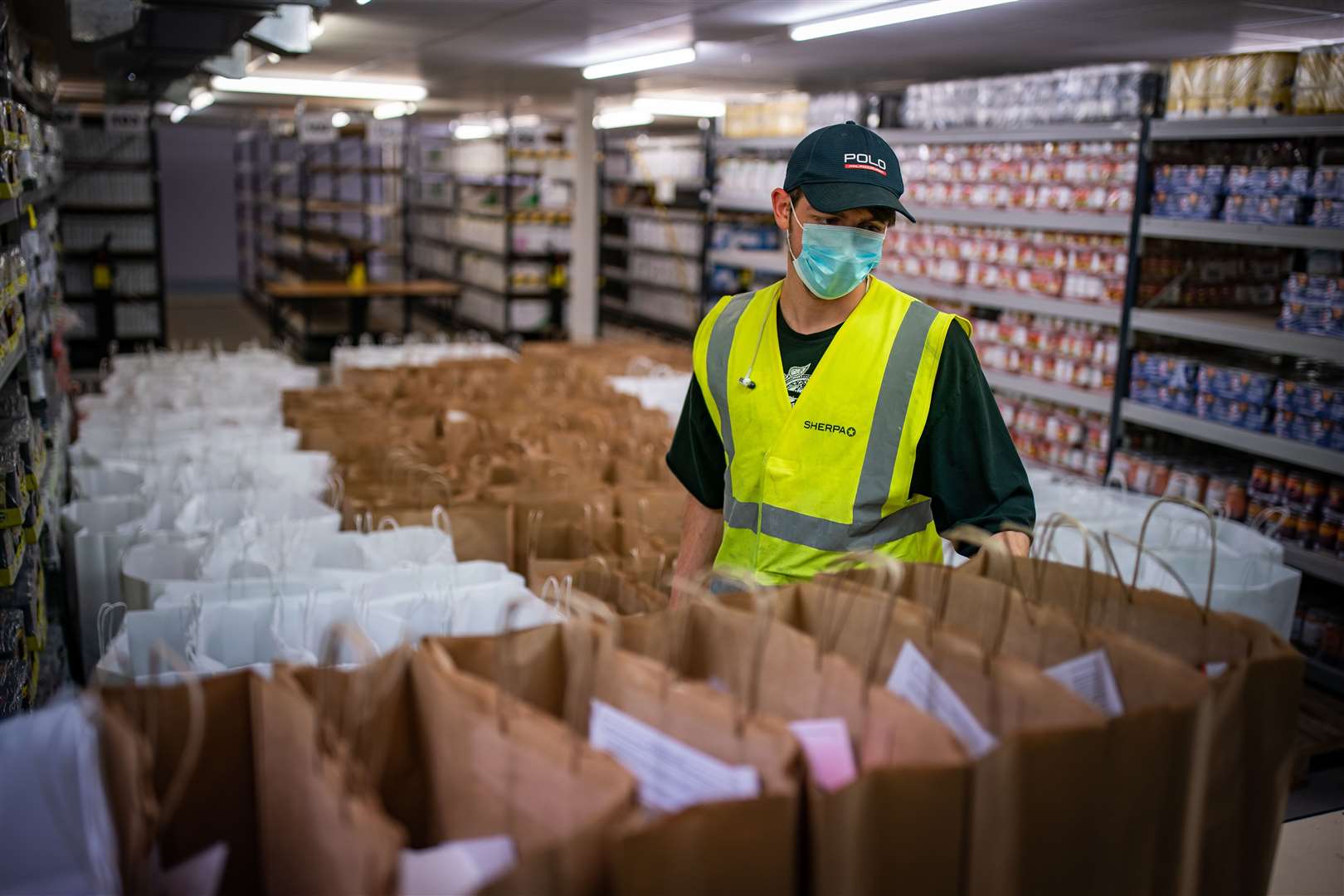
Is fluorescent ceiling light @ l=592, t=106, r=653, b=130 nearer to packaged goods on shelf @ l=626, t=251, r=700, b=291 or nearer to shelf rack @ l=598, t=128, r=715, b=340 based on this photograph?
shelf rack @ l=598, t=128, r=715, b=340

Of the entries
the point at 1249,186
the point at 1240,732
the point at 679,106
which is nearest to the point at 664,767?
the point at 1240,732

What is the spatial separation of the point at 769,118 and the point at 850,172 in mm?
5918

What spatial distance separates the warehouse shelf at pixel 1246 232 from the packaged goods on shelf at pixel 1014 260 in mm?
276

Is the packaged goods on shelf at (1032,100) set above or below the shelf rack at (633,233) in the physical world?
above

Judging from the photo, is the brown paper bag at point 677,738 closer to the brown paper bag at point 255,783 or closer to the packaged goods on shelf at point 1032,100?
the brown paper bag at point 255,783

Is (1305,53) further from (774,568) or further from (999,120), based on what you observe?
(774,568)

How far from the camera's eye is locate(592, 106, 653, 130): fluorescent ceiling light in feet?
38.4

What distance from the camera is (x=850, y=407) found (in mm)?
2127

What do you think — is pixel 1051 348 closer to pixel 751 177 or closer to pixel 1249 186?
pixel 1249 186

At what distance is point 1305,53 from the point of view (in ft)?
13.7

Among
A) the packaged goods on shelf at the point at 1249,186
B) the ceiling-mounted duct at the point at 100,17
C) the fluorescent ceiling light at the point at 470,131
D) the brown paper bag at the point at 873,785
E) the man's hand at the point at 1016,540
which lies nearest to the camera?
the brown paper bag at the point at 873,785

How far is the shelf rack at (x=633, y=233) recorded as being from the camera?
1042 centimetres

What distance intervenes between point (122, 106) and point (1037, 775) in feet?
40.8

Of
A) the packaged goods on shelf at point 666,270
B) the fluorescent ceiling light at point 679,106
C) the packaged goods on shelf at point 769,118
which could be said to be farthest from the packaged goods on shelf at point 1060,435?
the fluorescent ceiling light at point 679,106
